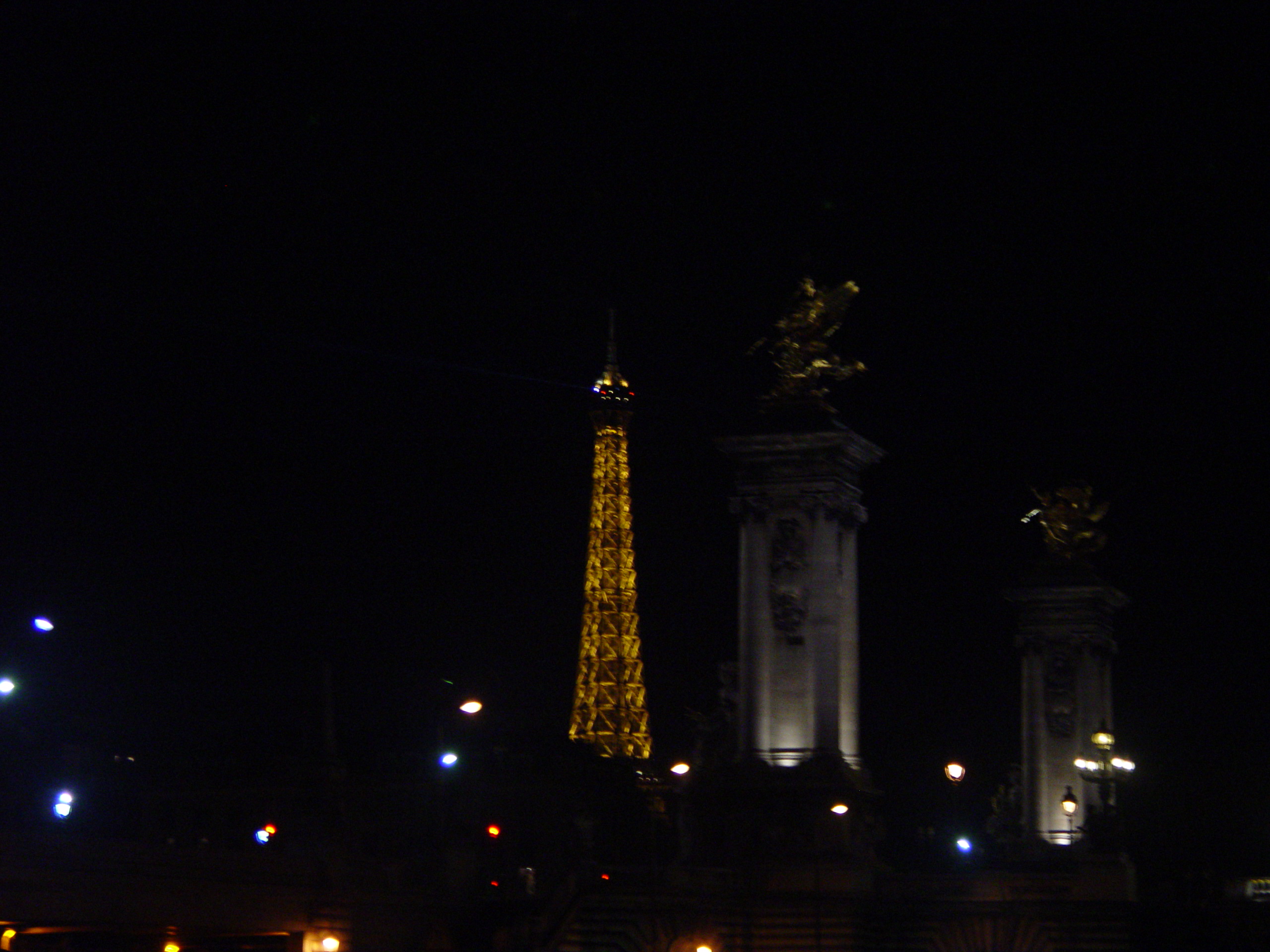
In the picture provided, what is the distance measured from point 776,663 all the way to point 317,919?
11994mm

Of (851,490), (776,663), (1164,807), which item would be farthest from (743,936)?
(1164,807)

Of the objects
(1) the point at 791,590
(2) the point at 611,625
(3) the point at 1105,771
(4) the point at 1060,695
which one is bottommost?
(3) the point at 1105,771

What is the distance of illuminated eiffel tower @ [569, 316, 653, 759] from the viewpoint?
367 feet

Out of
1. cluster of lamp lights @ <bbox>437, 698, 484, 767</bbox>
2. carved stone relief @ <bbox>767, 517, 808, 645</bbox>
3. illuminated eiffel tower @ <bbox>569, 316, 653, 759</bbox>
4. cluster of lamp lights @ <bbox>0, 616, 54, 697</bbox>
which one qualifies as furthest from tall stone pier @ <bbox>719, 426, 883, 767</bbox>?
illuminated eiffel tower @ <bbox>569, 316, 653, 759</bbox>

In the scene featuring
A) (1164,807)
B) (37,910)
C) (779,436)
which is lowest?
(37,910)

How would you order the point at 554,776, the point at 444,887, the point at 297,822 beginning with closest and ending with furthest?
the point at 444,887 < the point at 297,822 < the point at 554,776

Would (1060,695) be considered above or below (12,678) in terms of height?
above

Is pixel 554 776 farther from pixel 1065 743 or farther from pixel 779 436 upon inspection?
pixel 779 436

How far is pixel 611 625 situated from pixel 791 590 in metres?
Answer: 60.1

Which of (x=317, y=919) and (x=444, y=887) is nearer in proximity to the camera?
(x=317, y=919)

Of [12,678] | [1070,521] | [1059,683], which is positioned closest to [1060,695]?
[1059,683]

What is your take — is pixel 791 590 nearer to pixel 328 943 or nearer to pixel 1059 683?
pixel 328 943

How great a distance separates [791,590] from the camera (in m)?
53.6

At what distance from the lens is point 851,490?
54531mm
